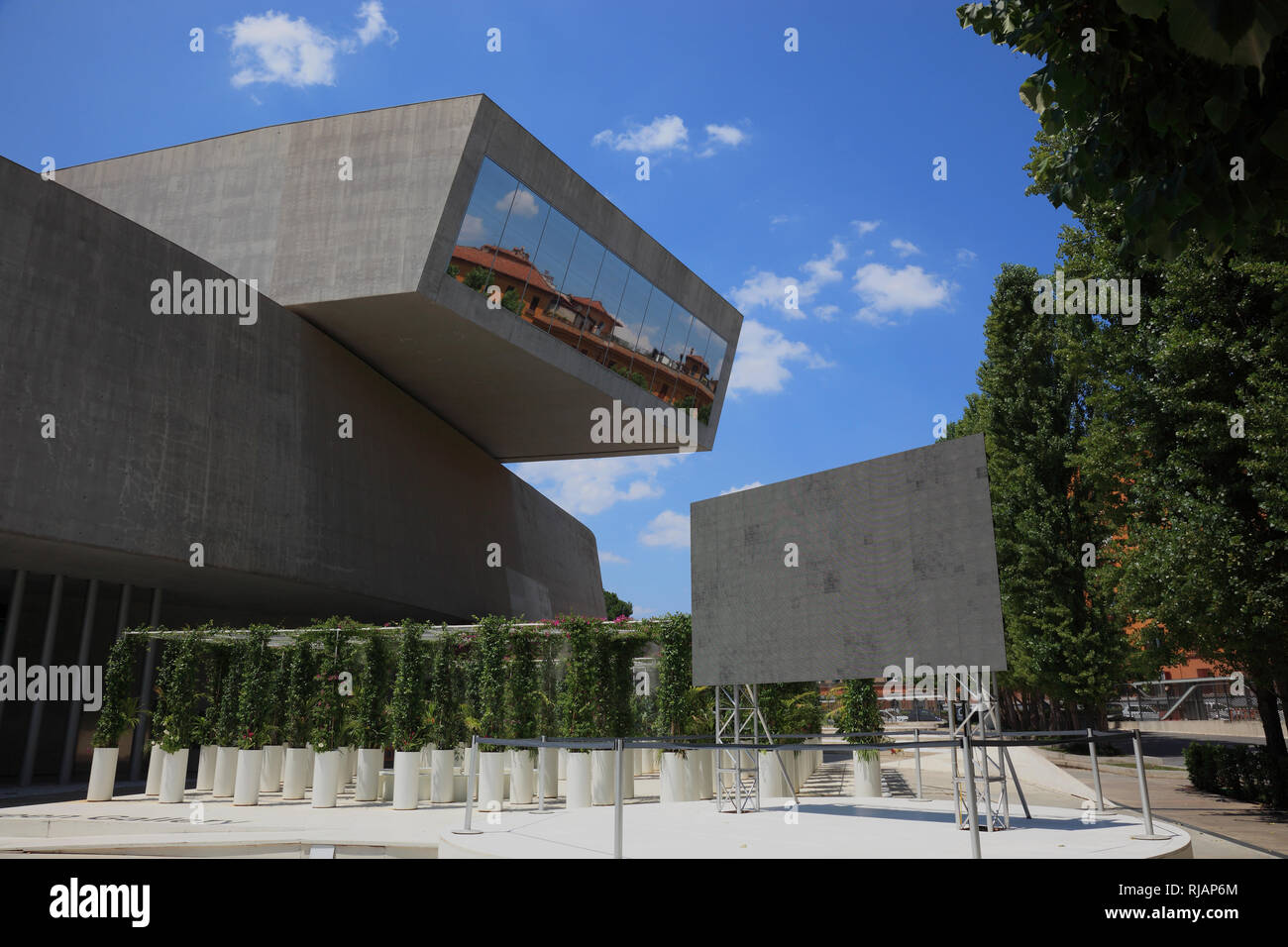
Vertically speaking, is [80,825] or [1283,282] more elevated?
[1283,282]

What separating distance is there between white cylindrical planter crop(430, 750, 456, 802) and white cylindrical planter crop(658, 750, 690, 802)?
4726 millimetres

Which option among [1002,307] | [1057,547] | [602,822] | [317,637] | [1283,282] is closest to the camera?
[602,822]

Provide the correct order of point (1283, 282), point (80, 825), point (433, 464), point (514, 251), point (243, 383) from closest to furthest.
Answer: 1. point (1283, 282)
2. point (80, 825)
3. point (243, 383)
4. point (514, 251)
5. point (433, 464)

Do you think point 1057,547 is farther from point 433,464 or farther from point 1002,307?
point 433,464

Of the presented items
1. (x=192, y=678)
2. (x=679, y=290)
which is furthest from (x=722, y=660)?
(x=679, y=290)

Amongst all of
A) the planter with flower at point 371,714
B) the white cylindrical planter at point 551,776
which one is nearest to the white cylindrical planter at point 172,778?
the planter with flower at point 371,714

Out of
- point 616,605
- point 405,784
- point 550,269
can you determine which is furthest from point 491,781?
point 616,605

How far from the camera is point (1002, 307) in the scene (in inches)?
1148

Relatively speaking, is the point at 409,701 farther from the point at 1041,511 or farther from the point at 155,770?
the point at 1041,511

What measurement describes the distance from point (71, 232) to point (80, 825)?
42.1 feet

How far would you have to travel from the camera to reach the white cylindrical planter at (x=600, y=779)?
15672 mm

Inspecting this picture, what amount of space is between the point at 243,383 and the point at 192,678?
7844mm

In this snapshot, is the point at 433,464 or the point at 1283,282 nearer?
the point at 1283,282

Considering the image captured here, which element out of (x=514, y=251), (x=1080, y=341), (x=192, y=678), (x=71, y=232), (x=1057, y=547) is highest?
(x=514, y=251)
